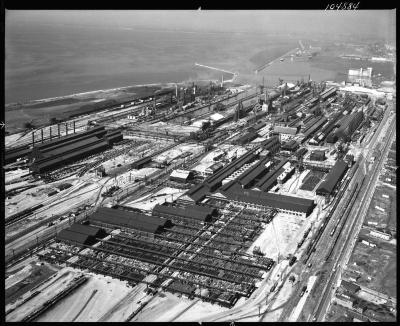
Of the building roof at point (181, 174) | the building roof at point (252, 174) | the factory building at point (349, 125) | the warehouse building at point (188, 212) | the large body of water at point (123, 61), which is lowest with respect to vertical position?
the warehouse building at point (188, 212)

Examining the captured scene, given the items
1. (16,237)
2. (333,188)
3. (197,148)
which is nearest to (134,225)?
(16,237)

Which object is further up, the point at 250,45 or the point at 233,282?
the point at 250,45

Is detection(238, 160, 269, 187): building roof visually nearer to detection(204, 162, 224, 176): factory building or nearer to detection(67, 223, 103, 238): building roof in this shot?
detection(204, 162, 224, 176): factory building

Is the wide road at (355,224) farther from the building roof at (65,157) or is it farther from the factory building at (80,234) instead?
the building roof at (65,157)

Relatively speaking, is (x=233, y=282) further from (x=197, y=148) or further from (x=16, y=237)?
(x=197, y=148)

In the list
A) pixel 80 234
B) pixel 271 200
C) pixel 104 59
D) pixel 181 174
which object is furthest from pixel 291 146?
pixel 104 59

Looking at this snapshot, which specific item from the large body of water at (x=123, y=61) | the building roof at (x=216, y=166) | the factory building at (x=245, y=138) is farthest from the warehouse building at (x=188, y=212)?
the large body of water at (x=123, y=61)

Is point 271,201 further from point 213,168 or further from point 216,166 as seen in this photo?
point 216,166
